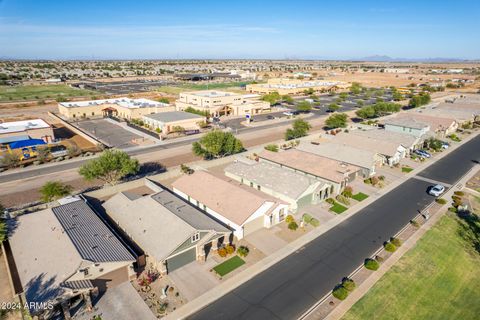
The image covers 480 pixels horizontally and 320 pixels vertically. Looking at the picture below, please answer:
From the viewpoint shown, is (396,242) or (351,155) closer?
(396,242)

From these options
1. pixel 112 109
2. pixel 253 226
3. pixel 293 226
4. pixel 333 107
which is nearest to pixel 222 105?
pixel 112 109

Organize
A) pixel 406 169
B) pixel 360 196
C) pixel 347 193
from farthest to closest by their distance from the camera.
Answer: pixel 406 169
pixel 360 196
pixel 347 193

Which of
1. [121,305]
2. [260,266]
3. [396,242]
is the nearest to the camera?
[121,305]

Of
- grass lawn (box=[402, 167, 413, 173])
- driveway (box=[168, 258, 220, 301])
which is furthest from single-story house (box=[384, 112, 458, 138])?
driveway (box=[168, 258, 220, 301])

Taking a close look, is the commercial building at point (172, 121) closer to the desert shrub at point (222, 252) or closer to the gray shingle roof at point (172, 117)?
the gray shingle roof at point (172, 117)

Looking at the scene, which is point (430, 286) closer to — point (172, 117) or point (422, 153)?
point (422, 153)

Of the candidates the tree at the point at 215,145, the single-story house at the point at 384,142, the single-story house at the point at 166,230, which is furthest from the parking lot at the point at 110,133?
the single-story house at the point at 384,142

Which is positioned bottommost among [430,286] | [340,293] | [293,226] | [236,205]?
[430,286]
